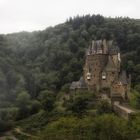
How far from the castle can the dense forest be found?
375 cm

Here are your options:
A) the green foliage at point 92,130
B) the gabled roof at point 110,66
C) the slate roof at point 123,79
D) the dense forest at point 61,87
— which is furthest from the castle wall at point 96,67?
the green foliage at point 92,130

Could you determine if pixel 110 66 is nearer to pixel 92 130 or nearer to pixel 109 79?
pixel 109 79

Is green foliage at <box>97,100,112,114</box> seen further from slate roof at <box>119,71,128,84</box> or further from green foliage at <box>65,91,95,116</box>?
slate roof at <box>119,71,128,84</box>

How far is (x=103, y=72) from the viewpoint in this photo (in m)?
118

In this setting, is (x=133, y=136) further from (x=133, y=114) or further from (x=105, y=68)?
(x=105, y=68)

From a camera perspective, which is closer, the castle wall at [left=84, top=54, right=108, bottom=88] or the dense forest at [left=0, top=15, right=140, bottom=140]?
the dense forest at [left=0, top=15, right=140, bottom=140]

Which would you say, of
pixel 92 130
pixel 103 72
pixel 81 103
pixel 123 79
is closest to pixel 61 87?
pixel 103 72

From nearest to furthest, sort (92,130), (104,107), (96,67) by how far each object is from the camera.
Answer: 1. (92,130)
2. (104,107)
3. (96,67)

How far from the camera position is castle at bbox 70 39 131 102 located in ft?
376

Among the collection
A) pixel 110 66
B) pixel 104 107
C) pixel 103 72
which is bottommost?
pixel 104 107

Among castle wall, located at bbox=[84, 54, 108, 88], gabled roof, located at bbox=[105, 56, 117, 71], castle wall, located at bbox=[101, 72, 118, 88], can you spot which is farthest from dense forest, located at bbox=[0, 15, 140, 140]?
gabled roof, located at bbox=[105, 56, 117, 71]

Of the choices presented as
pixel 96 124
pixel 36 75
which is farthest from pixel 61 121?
pixel 36 75

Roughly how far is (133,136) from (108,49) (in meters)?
36.9

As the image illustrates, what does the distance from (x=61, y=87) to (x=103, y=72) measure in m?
39.6
